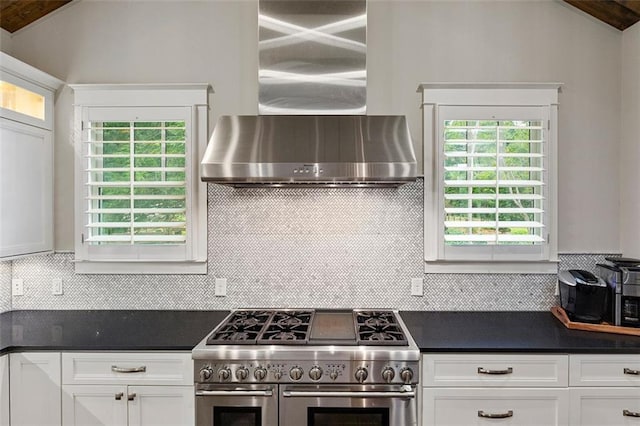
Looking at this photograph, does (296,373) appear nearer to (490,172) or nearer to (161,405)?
(161,405)

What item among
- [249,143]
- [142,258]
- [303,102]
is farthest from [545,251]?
[142,258]

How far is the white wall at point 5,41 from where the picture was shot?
8.63 feet

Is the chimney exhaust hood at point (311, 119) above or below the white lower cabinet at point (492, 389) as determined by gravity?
above

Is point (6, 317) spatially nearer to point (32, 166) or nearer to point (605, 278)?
point (32, 166)

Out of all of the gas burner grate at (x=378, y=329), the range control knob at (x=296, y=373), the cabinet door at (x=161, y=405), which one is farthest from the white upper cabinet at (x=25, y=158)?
the gas burner grate at (x=378, y=329)

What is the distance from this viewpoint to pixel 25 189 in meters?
2.43

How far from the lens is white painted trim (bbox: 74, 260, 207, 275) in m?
2.65

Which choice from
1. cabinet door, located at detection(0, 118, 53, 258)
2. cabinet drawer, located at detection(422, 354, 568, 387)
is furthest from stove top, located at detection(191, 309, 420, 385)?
cabinet door, located at detection(0, 118, 53, 258)

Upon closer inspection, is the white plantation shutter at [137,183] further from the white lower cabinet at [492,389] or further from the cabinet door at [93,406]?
the white lower cabinet at [492,389]

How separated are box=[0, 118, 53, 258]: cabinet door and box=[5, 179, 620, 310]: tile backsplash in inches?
10.2

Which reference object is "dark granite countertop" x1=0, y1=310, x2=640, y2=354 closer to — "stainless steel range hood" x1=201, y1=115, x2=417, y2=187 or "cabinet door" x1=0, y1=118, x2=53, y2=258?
"cabinet door" x1=0, y1=118, x2=53, y2=258

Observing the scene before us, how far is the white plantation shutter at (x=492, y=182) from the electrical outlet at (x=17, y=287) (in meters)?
2.70

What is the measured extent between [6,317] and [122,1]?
2.11 metres

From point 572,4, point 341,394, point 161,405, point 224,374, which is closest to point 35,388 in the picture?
point 161,405
